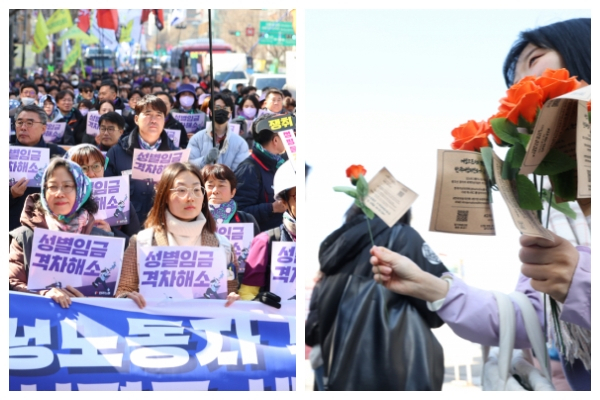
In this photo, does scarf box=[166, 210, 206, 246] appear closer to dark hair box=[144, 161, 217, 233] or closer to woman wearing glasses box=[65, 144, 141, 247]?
dark hair box=[144, 161, 217, 233]

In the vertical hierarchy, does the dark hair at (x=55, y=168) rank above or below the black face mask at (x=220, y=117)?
below

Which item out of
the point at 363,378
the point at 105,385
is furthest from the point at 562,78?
the point at 105,385

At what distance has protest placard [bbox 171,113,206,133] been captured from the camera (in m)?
4.55

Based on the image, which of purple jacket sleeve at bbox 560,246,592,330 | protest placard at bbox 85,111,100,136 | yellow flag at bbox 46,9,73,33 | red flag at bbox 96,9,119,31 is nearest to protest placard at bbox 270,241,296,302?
purple jacket sleeve at bbox 560,246,592,330

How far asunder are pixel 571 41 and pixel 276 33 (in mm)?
7574

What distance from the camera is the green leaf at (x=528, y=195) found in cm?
204

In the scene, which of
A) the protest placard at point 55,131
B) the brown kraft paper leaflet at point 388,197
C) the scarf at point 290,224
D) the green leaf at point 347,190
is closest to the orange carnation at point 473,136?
the brown kraft paper leaflet at point 388,197

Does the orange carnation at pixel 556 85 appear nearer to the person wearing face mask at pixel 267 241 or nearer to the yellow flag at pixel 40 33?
the person wearing face mask at pixel 267 241

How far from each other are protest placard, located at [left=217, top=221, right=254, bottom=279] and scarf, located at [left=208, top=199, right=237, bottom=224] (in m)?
0.08

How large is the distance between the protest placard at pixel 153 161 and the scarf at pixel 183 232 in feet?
1.59

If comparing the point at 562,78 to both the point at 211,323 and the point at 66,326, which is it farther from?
the point at 66,326

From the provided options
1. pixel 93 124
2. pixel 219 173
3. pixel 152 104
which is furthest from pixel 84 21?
pixel 219 173

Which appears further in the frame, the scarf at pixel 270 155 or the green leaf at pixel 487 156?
the scarf at pixel 270 155

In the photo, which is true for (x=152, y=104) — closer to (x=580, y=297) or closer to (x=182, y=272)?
(x=182, y=272)
